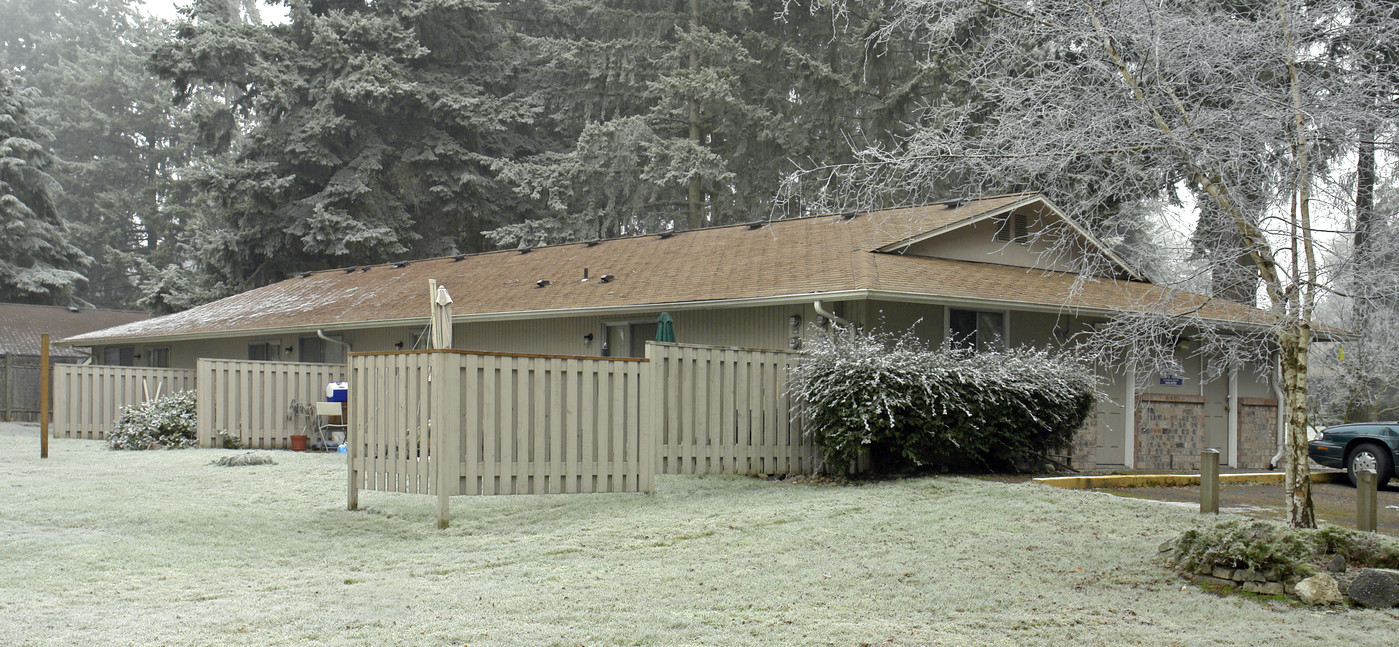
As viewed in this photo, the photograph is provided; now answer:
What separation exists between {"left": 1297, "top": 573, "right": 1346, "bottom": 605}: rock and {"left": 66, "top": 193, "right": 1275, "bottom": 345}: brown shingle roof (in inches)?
207

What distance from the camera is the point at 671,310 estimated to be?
15516mm

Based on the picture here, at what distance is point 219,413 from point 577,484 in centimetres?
965

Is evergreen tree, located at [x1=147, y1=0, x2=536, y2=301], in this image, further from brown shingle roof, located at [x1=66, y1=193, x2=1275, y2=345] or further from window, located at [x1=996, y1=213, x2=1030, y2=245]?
window, located at [x1=996, y1=213, x2=1030, y2=245]

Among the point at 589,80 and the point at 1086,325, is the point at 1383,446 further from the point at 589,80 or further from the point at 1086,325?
the point at 589,80

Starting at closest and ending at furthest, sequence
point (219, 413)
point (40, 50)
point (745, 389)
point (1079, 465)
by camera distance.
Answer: point (745, 389) → point (1079, 465) → point (219, 413) → point (40, 50)

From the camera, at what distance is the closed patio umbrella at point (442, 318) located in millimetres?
12070

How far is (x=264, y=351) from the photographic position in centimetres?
2333

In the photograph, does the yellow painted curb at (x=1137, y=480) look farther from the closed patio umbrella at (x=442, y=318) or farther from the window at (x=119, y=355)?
the window at (x=119, y=355)

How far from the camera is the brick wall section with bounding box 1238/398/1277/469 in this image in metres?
17.1

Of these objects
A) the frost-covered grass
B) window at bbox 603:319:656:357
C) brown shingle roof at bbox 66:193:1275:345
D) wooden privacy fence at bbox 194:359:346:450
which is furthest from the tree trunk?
wooden privacy fence at bbox 194:359:346:450

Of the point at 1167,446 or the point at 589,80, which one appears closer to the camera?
the point at 1167,446

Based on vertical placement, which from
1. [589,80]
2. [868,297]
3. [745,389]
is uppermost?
[589,80]

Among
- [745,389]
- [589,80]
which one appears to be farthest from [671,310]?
[589,80]

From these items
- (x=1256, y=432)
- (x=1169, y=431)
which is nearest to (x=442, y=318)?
(x=1169, y=431)
